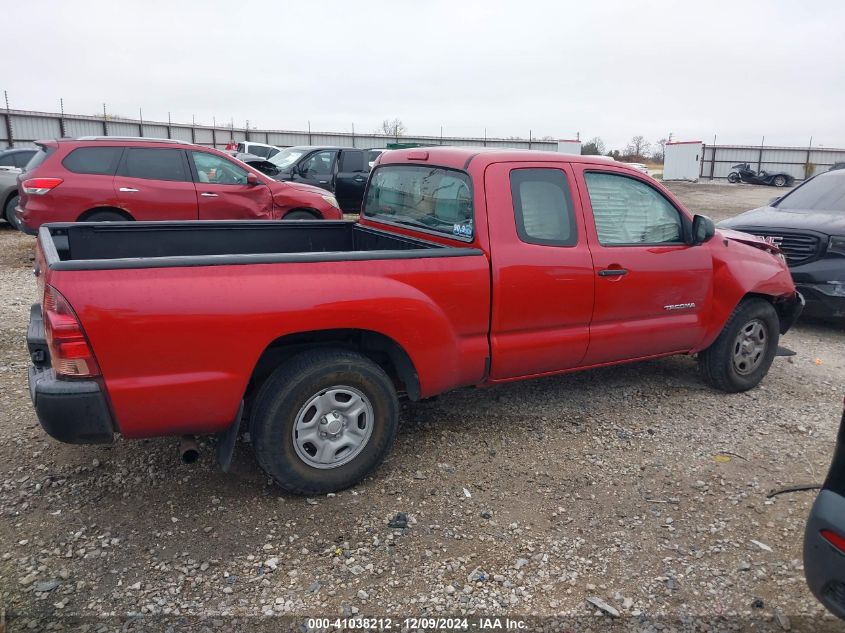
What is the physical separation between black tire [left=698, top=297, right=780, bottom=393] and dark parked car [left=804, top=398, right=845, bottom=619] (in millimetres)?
2866

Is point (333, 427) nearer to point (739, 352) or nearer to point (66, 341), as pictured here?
point (66, 341)

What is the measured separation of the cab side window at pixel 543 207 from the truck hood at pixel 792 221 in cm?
434

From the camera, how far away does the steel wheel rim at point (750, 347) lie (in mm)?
5172

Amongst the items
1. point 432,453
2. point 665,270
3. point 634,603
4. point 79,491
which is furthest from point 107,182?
point 634,603

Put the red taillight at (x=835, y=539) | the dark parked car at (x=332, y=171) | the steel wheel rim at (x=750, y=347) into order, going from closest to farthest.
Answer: the red taillight at (x=835, y=539) < the steel wheel rim at (x=750, y=347) < the dark parked car at (x=332, y=171)

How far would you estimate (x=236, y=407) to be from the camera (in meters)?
3.22

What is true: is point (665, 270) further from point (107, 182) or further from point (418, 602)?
point (107, 182)

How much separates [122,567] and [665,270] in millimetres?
3728

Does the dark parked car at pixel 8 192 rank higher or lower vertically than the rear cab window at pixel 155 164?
lower

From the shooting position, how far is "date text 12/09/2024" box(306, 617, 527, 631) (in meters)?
2.70

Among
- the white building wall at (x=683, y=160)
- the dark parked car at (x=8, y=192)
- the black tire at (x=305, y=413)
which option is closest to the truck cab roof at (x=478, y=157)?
the black tire at (x=305, y=413)

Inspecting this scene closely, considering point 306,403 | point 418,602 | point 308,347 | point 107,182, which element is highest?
point 107,182

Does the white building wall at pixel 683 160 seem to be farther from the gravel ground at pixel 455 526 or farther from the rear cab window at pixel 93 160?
the gravel ground at pixel 455 526

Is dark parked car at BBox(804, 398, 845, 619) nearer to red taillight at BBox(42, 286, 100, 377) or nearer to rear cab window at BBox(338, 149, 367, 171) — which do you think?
red taillight at BBox(42, 286, 100, 377)
